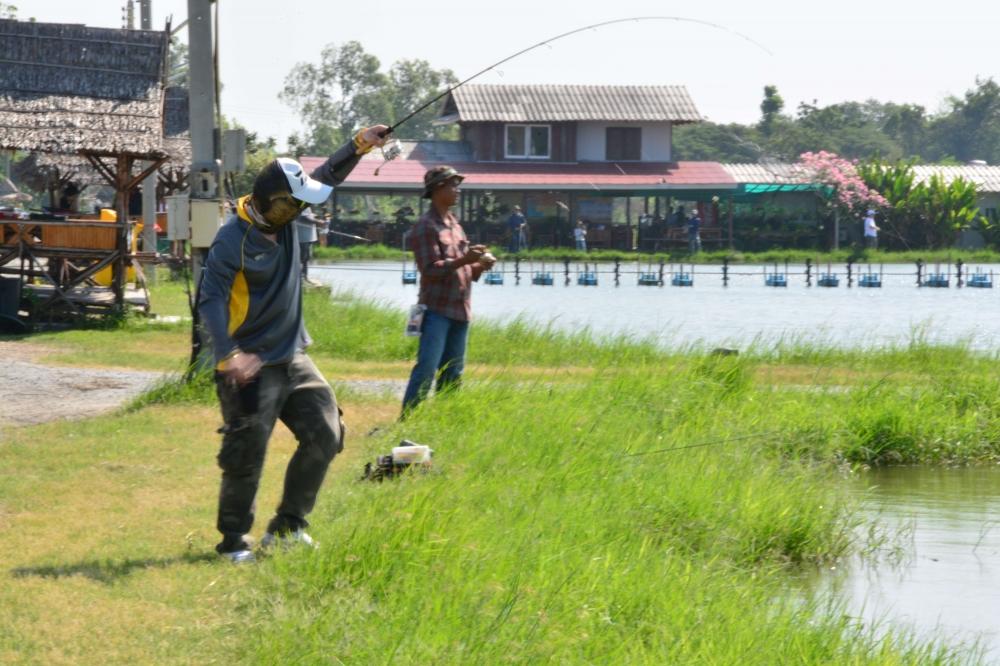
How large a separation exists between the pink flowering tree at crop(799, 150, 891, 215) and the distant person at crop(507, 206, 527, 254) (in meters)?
10.1

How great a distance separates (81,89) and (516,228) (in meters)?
28.5

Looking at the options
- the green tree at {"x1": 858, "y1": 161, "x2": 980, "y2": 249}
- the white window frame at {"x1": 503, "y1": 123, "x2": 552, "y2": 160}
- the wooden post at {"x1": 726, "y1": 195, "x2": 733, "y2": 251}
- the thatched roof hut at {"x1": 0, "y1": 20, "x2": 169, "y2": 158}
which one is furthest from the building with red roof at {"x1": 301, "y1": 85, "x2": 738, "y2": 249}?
the thatched roof hut at {"x1": 0, "y1": 20, "x2": 169, "y2": 158}

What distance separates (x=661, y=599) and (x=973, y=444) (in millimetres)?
7048

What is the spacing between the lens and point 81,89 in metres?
20.6

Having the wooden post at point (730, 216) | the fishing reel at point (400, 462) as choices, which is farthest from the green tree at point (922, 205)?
the fishing reel at point (400, 462)

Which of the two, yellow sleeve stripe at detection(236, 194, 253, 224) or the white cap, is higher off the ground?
the white cap

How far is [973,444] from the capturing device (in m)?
12.9

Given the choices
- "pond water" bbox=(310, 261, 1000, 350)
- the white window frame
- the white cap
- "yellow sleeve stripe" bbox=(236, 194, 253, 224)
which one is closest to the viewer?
the white cap

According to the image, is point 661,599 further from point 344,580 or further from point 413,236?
point 413,236

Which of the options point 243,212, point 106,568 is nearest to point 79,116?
point 243,212

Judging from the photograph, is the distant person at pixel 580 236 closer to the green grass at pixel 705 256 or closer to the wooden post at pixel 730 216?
the green grass at pixel 705 256

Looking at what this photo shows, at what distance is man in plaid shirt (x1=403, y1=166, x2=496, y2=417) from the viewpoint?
10117 mm

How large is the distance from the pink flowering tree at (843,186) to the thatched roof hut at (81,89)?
33.7 metres

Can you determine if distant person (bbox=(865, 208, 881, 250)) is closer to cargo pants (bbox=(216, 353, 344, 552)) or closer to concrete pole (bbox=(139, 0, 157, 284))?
concrete pole (bbox=(139, 0, 157, 284))
